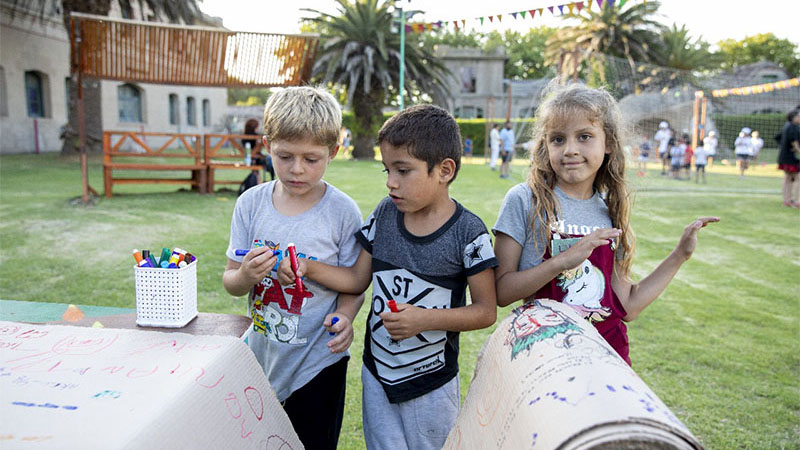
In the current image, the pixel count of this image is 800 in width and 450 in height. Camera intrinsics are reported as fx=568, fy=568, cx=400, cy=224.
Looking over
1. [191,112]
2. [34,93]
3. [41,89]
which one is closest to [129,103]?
[41,89]

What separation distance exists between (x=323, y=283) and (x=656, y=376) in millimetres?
2321

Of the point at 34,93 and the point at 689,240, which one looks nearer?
the point at 689,240

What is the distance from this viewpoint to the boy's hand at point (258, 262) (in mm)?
1603

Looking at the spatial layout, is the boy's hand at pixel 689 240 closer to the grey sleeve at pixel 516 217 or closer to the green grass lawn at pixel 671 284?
the green grass lawn at pixel 671 284

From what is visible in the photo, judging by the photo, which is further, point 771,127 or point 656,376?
point 771,127

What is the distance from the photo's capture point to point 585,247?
1556mm

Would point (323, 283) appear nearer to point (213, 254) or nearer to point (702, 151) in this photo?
point (213, 254)

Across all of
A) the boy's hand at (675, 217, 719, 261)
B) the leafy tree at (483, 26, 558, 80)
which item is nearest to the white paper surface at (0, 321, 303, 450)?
the boy's hand at (675, 217, 719, 261)

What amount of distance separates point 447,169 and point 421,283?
1.16 ft

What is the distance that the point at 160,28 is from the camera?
7.78 m

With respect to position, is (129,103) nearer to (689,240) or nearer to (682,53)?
(689,240)

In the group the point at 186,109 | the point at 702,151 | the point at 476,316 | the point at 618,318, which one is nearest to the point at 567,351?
the point at 476,316

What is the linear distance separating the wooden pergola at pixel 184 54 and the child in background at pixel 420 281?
6.21 metres

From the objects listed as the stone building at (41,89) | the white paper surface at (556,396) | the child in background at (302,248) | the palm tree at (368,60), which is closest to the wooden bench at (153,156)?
the stone building at (41,89)
